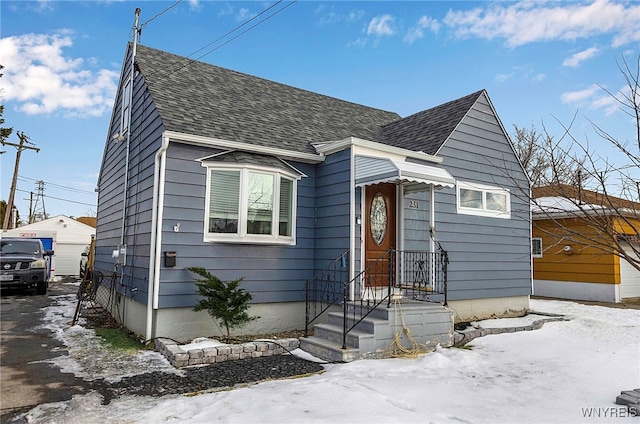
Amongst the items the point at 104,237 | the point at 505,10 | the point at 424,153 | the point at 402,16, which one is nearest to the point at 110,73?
the point at 104,237

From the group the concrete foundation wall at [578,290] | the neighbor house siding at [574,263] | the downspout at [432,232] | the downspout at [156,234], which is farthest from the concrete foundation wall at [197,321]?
the concrete foundation wall at [578,290]

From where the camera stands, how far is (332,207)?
311 inches

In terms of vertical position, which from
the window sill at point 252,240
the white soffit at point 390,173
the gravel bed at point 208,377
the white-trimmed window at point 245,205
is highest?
the white soffit at point 390,173

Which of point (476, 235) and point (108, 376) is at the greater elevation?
point (476, 235)

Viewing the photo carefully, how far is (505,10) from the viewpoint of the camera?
766cm

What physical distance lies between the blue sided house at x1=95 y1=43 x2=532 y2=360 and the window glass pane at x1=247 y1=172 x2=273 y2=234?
0.02m

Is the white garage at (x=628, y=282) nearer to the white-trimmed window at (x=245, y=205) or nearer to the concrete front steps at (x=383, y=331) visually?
the concrete front steps at (x=383, y=331)

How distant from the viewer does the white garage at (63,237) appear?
2222 cm

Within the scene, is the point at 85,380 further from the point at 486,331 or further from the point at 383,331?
the point at 486,331

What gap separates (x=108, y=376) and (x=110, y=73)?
10.3m

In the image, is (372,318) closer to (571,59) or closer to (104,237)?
(571,59)

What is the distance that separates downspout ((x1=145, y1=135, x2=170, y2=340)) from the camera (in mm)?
6691

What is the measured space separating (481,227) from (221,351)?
668 cm

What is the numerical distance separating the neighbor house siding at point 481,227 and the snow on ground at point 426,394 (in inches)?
106
